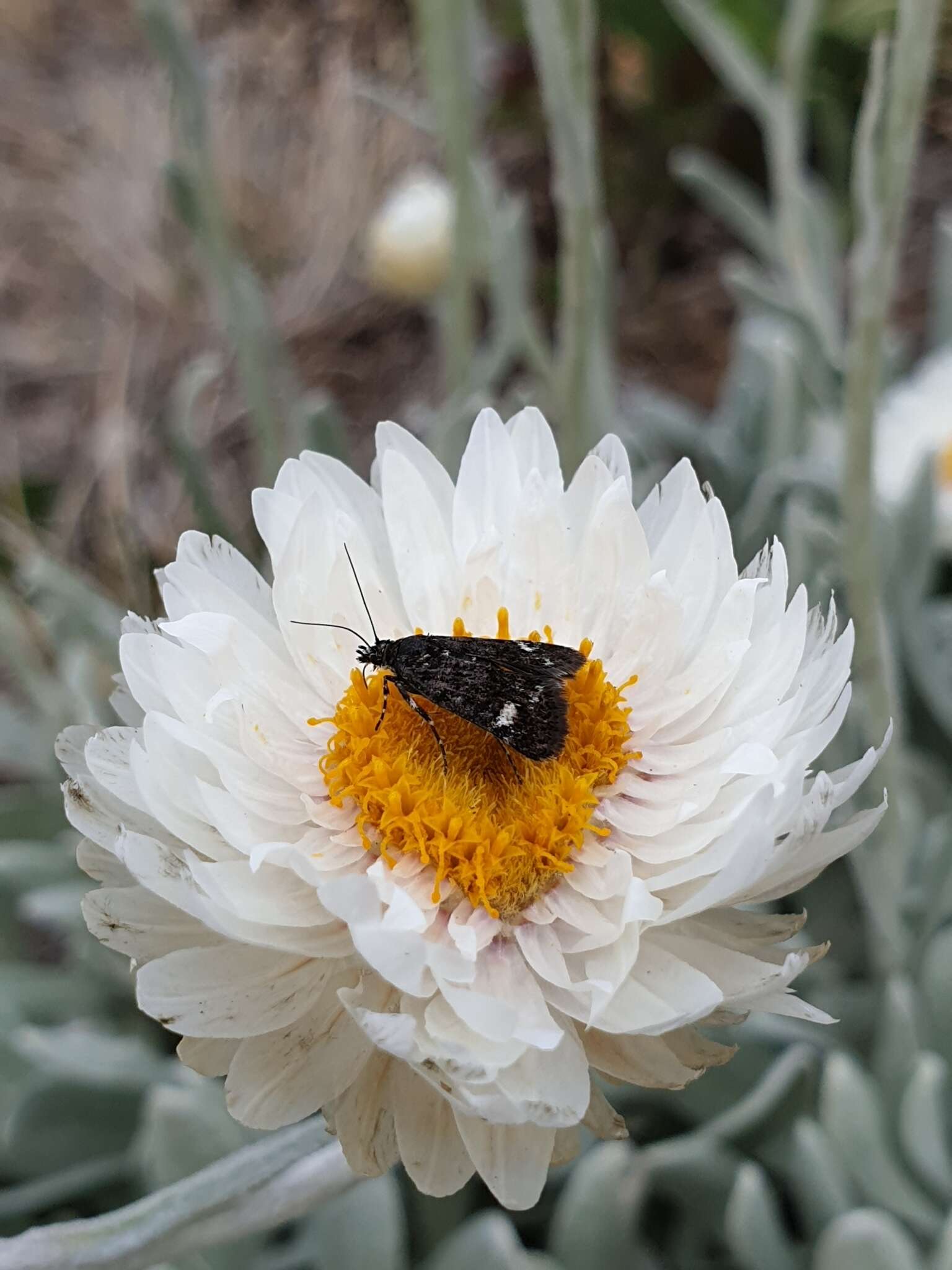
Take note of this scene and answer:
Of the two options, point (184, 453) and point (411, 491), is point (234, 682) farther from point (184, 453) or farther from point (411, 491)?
point (184, 453)

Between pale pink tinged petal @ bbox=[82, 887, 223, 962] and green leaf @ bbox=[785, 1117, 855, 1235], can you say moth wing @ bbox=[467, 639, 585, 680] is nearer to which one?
pale pink tinged petal @ bbox=[82, 887, 223, 962]

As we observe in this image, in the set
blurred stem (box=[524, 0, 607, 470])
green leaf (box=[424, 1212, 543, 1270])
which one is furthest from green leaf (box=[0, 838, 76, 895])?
blurred stem (box=[524, 0, 607, 470])

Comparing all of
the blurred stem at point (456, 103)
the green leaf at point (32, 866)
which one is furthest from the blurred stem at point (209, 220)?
the green leaf at point (32, 866)

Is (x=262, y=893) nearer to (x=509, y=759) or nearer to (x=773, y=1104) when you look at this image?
(x=509, y=759)

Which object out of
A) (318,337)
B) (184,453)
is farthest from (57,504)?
(184,453)

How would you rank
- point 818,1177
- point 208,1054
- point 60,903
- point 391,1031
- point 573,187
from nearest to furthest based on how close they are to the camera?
point 391,1031
point 208,1054
point 573,187
point 818,1177
point 60,903

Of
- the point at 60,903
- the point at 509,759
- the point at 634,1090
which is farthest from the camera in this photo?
the point at 60,903

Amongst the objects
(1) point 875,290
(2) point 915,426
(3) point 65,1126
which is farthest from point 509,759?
(2) point 915,426
